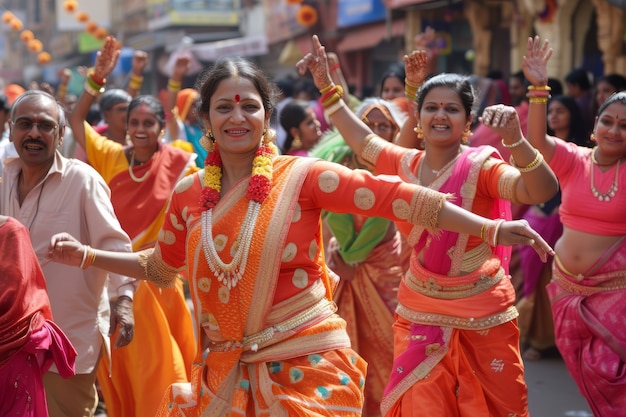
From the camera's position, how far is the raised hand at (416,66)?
17.5ft

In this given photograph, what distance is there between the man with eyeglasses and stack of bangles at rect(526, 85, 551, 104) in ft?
6.55

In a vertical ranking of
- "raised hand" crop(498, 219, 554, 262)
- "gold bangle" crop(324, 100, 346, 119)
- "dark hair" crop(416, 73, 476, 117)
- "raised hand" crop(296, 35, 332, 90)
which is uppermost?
"raised hand" crop(296, 35, 332, 90)

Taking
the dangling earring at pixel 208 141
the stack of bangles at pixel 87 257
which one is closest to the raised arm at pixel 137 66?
the stack of bangles at pixel 87 257

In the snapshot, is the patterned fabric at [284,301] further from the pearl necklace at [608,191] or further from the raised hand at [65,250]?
the pearl necklace at [608,191]

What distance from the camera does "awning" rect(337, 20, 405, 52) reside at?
60.5 feet

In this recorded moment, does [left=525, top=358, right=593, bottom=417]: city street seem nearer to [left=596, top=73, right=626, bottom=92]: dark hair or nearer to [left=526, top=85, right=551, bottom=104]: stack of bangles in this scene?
[left=596, top=73, right=626, bottom=92]: dark hair

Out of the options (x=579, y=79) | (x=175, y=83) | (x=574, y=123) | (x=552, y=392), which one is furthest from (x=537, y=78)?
(x=579, y=79)

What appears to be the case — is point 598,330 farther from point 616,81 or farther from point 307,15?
point 307,15

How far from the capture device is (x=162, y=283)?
158 inches

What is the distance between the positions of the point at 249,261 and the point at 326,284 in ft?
1.13

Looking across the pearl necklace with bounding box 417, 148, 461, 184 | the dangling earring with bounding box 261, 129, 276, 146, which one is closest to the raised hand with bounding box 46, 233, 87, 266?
the dangling earring with bounding box 261, 129, 276, 146

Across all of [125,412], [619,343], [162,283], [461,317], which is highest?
[162,283]

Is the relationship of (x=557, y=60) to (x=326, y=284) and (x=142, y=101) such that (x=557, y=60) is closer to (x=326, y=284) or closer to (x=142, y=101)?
(x=142, y=101)

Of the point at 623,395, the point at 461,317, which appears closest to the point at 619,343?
the point at 623,395
